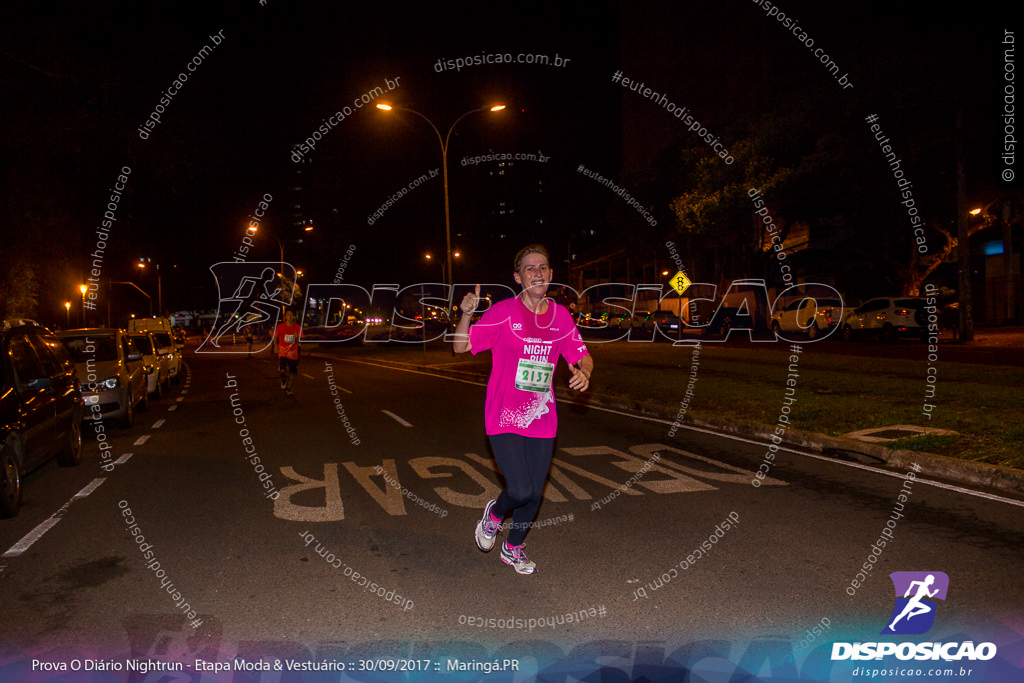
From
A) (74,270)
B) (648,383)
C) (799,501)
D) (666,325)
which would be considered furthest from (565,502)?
(666,325)

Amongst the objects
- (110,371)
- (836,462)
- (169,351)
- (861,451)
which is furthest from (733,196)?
(110,371)

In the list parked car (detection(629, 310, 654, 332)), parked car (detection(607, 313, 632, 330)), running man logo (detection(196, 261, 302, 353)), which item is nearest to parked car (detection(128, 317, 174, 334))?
running man logo (detection(196, 261, 302, 353))

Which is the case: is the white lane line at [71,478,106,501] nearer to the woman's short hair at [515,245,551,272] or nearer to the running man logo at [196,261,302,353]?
the woman's short hair at [515,245,551,272]

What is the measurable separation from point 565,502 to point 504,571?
6.08 ft

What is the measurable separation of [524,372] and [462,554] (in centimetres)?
160

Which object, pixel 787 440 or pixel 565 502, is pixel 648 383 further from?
pixel 565 502

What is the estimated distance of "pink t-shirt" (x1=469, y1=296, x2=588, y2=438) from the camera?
15.0 feet

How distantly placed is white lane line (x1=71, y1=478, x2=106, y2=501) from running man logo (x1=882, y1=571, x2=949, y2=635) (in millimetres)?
7187

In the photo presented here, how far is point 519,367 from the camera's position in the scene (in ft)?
15.0

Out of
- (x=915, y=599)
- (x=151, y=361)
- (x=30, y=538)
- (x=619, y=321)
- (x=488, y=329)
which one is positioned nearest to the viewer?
(x=915, y=599)

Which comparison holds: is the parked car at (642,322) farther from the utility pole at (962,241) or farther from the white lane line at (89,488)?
the white lane line at (89,488)

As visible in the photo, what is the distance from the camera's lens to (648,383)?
15.7 m

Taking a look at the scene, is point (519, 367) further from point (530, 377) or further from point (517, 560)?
point (517, 560)

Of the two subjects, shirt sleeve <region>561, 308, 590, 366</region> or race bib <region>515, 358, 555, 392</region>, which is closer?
race bib <region>515, 358, 555, 392</region>
